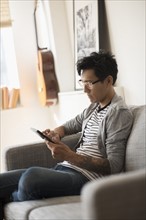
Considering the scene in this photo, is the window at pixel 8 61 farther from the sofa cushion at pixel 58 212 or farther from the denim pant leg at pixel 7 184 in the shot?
the sofa cushion at pixel 58 212

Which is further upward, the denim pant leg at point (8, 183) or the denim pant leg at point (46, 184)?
the denim pant leg at point (46, 184)

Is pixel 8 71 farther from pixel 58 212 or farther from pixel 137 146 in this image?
pixel 58 212

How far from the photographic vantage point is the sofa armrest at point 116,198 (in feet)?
3.02

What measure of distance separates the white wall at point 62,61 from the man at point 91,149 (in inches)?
20.6

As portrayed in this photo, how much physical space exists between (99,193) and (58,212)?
57 centimetres

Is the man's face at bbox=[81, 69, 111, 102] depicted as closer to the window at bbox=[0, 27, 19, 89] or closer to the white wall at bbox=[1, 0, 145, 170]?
the white wall at bbox=[1, 0, 145, 170]

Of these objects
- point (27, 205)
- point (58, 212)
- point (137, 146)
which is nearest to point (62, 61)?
point (137, 146)

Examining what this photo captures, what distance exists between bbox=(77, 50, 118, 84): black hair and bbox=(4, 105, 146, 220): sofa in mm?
234

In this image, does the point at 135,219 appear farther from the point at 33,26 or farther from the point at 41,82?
the point at 33,26

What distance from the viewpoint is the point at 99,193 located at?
3.02ft

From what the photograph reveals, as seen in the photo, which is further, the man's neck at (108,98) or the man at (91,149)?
the man's neck at (108,98)

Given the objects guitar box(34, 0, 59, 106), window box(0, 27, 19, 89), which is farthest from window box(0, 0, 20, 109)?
guitar box(34, 0, 59, 106)

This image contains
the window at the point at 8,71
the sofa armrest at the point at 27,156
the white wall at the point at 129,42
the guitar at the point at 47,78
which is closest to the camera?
the sofa armrest at the point at 27,156

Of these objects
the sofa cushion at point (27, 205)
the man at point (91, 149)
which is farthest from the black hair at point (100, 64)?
the sofa cushion at point (27, 205)
